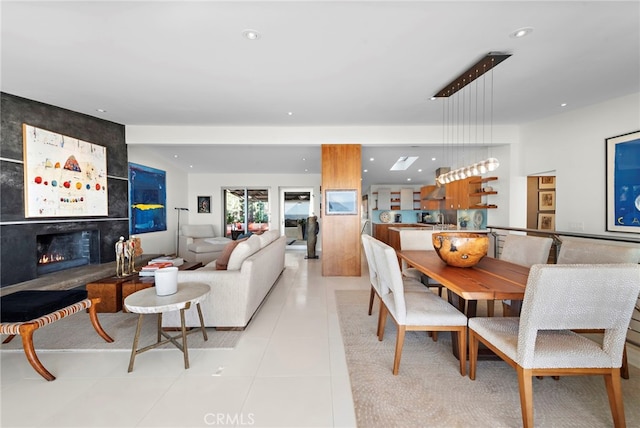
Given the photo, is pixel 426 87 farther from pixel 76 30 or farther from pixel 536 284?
pixel 76 30

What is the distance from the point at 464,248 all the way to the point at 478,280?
0.38m

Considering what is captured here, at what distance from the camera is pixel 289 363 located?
2.07 metres

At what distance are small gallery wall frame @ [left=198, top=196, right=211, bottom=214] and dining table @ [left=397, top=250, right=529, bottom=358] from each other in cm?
653

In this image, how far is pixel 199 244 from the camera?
19.8 ft

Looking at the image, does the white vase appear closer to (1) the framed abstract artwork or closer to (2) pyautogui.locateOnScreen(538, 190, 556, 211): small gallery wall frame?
(1) the framed abstract artwork

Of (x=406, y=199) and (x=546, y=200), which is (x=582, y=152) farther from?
(x=406, y=199)

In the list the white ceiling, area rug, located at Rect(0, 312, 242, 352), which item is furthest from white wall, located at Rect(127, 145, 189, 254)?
area rug, located at Rect(0, 312, 242, 352)

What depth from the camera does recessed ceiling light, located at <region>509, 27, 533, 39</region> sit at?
82.9 inches

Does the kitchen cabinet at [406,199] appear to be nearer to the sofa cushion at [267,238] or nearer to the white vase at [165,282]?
the sofa cushion at [267,238]

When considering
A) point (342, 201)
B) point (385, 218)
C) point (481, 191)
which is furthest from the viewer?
point (385, 218)

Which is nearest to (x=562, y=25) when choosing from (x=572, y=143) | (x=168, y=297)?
(x=572, y=143)

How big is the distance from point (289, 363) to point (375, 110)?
341 cm

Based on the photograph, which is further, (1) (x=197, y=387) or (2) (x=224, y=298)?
(2) (x=224, y=298)

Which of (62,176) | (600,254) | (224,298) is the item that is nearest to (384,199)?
(600,254)
